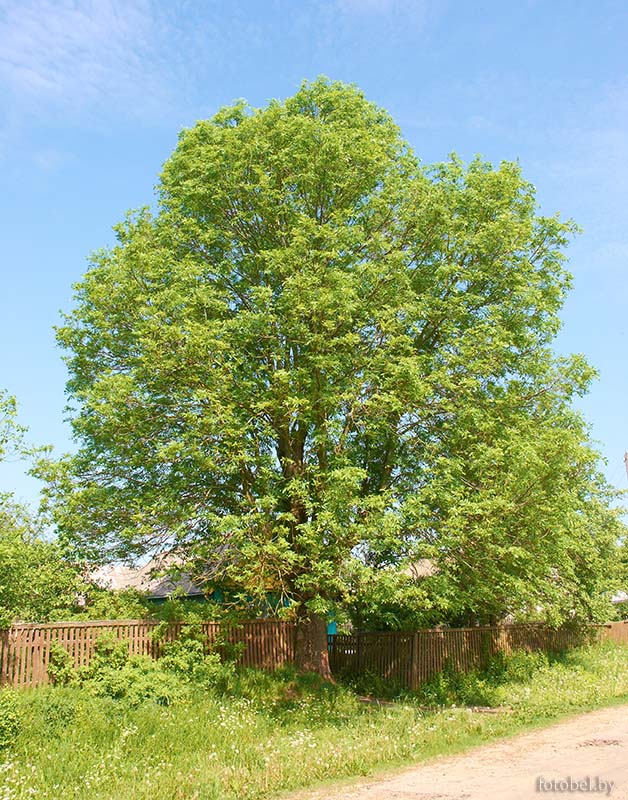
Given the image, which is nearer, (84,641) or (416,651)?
(84,641)

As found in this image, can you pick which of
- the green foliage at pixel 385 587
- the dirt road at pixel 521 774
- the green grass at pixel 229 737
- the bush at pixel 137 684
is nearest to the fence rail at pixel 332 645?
the bush at pixel 137 684

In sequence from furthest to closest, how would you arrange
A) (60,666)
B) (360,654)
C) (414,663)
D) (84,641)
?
→ (360,654), (414,663), (84,641), (60,666)

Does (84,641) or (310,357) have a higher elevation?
(310,357)

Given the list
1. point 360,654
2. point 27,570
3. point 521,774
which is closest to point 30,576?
point 27,570

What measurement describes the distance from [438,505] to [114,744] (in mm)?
7986

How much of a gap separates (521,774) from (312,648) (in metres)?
8.57

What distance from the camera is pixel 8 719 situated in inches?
421

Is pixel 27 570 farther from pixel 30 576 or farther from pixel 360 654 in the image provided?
pixel 360 654

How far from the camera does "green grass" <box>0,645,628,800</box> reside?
939 cm

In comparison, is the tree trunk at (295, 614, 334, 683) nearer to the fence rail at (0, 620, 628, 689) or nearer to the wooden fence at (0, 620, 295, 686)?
the fence rail at (0, 620, 628, 689)

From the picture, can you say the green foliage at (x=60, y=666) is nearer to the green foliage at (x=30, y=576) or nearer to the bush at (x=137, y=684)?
the bush at (x=137, y=684)

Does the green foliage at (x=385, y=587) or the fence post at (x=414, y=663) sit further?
the fence post at (x=414, y=663)

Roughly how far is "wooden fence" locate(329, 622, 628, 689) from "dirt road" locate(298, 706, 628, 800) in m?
6.91

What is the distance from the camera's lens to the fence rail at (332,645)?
1297 cm
